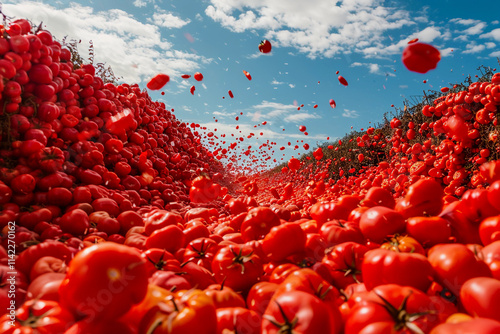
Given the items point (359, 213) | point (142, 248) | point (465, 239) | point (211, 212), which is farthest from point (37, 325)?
point (211, 212)

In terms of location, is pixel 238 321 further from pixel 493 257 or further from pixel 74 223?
pixel 74 223

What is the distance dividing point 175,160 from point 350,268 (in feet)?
20.1

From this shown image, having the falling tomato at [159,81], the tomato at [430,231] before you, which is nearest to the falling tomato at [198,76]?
the falling tomato at [159,81]

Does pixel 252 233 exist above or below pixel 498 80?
below

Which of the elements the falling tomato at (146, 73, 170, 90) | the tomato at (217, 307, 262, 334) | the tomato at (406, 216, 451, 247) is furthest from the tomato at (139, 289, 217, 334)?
the falling tomato at (146, 73, 170, 90)

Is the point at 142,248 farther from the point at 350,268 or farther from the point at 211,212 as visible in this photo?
the point at 211,212

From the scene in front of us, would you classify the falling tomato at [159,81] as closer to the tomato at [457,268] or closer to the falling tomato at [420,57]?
the falling tomato at [420,57]

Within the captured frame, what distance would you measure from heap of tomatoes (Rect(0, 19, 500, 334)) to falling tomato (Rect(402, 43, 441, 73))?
70.4 inches

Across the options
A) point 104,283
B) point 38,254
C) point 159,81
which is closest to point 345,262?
point 104,283

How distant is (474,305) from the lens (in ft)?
4.73

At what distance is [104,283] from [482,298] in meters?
1.63

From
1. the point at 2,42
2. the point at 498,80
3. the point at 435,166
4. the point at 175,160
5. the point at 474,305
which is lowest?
the point at 474,305

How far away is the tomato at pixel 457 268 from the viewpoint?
1666 mm

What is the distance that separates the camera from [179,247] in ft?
9.35
